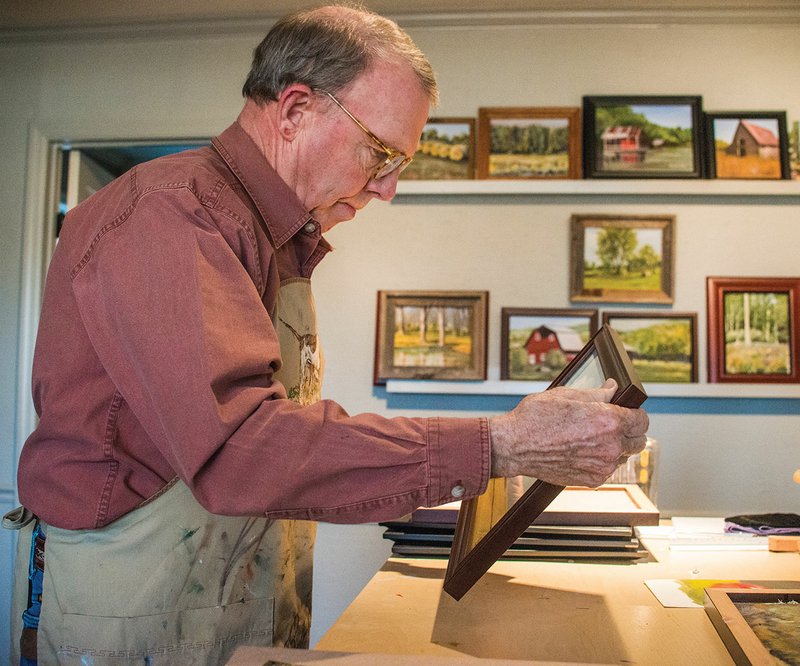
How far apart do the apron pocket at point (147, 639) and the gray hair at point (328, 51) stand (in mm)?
789

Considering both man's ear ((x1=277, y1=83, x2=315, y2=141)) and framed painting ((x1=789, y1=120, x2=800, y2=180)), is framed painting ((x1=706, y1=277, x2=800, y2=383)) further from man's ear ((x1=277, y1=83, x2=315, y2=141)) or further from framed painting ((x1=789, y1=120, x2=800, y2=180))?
man's ear ((x1=277, y1=83, x2=315, y2=141))

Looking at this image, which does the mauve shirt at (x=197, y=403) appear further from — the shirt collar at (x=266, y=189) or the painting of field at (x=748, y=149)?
the painting of field at (x=748, y=149)

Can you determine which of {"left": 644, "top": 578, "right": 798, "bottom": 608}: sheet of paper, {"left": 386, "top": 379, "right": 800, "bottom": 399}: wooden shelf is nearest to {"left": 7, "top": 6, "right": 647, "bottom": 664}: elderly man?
{"left": 644, "top": 578, "right": 798, "bottom": 608}: sheet of paper

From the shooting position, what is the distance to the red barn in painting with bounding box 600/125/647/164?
120 inches

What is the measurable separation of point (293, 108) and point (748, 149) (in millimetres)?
2341

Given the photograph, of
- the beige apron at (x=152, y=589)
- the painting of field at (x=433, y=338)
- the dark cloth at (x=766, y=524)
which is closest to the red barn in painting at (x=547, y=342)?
the painting of field at (x=433, y=338)

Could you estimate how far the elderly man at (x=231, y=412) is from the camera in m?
0.90

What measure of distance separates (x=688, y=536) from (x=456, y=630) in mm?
898

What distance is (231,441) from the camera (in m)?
0.88

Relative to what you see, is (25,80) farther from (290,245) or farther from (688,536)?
(688,536)

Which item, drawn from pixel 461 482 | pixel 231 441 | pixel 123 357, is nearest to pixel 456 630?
pixel 461 482

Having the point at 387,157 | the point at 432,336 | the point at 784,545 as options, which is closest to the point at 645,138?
the point at 432,336

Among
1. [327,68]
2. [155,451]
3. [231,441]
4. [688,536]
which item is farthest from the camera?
[688,536]

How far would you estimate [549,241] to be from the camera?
3061 mm
